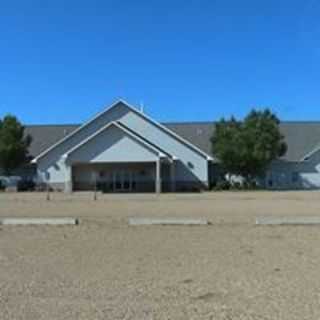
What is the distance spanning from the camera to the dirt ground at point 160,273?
9023mm

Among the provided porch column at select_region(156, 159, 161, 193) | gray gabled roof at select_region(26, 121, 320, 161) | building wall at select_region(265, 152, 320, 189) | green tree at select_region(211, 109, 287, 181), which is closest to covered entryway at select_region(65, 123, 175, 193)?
porch column at select_region(156, 159, 161, 193)

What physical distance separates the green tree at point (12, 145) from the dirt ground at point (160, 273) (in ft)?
155

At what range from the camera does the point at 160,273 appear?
12172 mm

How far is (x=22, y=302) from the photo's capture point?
954 cm

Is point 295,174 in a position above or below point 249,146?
below

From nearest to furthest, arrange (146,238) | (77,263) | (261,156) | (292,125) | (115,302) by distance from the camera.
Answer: (115,302)
(77,263)
(146,238)
(261,156)
(292,125)

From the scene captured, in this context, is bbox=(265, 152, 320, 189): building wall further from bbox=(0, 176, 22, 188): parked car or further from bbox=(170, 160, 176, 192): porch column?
bbox=(0, 176, 22, 188): parked car

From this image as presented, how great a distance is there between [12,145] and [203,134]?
70.6 ft

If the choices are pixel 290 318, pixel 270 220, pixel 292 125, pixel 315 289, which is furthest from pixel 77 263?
pixel 292 125

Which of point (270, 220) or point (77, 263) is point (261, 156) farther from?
point (77, 263)

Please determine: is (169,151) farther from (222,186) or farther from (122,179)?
(222,186)

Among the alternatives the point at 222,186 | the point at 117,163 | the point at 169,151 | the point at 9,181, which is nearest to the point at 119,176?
the point at 117,163

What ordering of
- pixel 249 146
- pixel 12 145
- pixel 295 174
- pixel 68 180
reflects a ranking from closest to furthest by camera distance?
1. pixel 68 180
2. pixel 249 146
3. pixel 12 145
4. pixel 295 174

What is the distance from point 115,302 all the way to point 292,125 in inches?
2884
